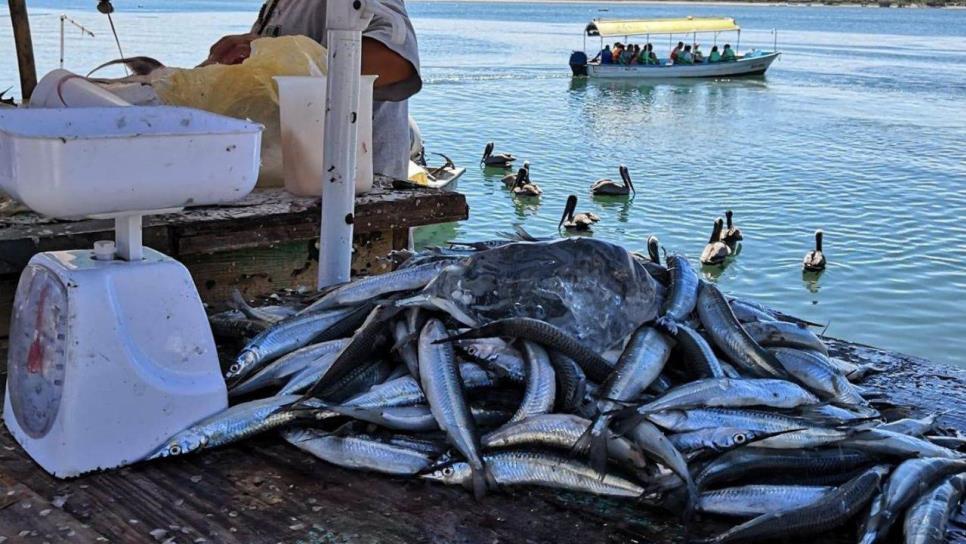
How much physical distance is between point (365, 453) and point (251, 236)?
1771mm

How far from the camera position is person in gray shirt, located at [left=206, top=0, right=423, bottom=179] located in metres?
4.52

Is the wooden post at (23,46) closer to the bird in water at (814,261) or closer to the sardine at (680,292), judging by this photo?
the sardine at (680,292)

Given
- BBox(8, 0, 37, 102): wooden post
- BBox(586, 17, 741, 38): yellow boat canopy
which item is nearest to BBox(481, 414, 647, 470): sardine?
BBox(8, 0, 37, 102): wooden post

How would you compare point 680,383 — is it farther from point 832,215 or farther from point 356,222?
point 832,215

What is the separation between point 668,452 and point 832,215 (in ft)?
57.4

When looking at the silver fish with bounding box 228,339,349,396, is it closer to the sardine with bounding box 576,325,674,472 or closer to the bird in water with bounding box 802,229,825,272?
the sardine with bounding box 576,325,674,472

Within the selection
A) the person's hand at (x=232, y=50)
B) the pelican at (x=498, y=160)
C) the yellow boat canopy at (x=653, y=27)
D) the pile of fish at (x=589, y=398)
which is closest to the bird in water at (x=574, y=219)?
the pelican at (x=498, y=160)

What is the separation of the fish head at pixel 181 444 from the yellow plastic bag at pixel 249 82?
2053 mm

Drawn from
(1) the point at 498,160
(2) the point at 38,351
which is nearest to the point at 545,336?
(2) the point at 38,351

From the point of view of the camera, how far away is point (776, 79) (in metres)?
41.8

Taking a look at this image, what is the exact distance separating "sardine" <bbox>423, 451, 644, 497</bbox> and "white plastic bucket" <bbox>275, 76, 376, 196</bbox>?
1791 mm

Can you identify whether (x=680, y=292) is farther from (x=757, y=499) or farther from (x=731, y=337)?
(x=757, y=499)

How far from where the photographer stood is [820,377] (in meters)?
3.24

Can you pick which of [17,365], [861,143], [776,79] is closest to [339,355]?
[17,365]
